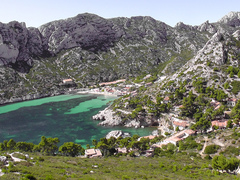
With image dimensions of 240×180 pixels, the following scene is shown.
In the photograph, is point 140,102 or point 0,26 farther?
point 0,26

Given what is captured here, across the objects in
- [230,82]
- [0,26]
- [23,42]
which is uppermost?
[0,26]

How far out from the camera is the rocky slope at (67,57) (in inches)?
5851

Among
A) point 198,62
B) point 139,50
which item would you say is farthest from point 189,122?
point 139,50

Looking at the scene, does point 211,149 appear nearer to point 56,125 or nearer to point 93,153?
point 93,153

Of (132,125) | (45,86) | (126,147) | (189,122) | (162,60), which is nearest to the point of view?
(126,147)

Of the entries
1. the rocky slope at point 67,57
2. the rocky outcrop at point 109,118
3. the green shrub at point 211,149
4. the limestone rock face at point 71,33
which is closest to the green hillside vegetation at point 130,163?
the green shrub at point 211,149

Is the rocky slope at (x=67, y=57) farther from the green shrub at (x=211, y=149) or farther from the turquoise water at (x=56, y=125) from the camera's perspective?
the green shrub at (x=211, y=149)

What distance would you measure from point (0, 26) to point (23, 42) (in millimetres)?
21324

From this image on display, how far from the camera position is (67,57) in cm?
18188

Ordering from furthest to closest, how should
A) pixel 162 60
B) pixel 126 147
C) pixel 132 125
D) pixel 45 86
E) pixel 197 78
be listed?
pixel 162 60 → pixel 45 86 → pixel 197 78 → pixel 132 125 → pixel 126 147

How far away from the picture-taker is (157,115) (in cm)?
7081

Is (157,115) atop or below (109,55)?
below

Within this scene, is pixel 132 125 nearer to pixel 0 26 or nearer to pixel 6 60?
pixel 6 60

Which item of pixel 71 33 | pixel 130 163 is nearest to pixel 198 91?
pixel 130 163
